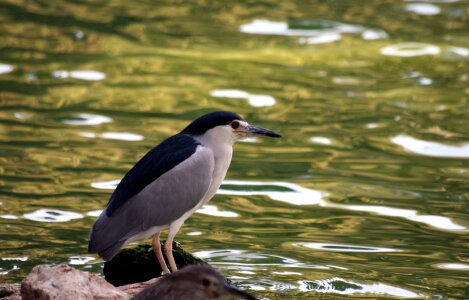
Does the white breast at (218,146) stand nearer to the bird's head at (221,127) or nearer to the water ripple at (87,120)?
the bird's head at (221,127)

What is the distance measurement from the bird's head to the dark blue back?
4.2 inches

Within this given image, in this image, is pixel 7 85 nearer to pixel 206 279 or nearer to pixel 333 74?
pixel 333 74

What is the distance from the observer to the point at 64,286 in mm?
7641

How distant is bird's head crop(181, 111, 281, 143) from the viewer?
9.18m

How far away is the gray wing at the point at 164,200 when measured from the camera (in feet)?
28.7

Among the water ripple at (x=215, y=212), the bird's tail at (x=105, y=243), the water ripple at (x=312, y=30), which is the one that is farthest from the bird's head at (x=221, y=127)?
the water ripple at (x=312, y=30)

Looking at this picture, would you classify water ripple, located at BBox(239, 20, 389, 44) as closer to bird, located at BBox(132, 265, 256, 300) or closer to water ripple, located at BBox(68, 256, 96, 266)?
water ripple, located at BBox(68, 256, 96, 266)

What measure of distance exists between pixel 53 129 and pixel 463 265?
253 inches

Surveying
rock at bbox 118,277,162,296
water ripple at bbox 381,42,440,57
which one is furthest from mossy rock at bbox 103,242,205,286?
water ripple at bbox 381,42,440,57

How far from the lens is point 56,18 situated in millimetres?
20000

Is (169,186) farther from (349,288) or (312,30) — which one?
(312,30)

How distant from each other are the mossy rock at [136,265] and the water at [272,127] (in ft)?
1.43

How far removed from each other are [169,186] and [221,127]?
0.63m

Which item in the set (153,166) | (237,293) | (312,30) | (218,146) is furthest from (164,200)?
(312,30)
